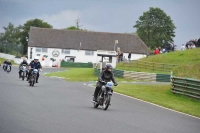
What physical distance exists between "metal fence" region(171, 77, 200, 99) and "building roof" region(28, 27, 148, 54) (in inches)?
3194

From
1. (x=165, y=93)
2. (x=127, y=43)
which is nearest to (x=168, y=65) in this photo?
(x=165, y=93)

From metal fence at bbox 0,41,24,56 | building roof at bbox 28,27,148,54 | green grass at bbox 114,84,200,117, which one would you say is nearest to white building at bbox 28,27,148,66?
building roof at bbox 28,27,148,54

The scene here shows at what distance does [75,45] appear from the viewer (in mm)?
117250

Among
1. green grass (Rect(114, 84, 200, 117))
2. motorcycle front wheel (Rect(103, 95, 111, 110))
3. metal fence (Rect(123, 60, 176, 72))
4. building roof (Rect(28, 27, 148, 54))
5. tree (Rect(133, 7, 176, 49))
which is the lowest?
green grass (Rect(114, 84, 200, 117))

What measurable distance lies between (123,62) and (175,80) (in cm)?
2702

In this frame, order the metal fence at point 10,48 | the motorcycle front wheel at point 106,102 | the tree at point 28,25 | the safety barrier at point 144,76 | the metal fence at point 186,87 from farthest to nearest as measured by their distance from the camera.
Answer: the tree at point 28,25, the metal fence at point 10,48, the safety barrier at point 144,76, the metal fence at point 186,87, the motorcycle front wheel at point 106,102

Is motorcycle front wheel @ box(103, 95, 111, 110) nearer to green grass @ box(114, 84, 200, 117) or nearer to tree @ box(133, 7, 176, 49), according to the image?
green grass @ box(114, 84, 200, 117)

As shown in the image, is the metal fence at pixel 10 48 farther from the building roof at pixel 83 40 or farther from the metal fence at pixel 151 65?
the metal fence at pixel 151 65

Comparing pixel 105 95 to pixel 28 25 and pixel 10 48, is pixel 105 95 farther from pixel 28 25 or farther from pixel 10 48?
pixel 28 25

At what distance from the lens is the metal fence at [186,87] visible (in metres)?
31.3

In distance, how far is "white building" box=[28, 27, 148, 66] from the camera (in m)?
116

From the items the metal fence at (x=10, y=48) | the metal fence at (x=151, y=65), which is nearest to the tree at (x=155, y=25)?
the metal fence at (x=10, y=48)

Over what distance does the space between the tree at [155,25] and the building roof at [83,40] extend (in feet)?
32.6

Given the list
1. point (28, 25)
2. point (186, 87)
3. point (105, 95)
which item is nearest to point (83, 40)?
point (28, 25)
